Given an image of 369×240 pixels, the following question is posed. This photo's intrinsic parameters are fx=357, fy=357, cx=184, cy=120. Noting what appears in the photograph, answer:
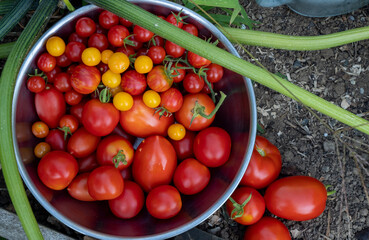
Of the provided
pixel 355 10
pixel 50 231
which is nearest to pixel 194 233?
pixel 50 231

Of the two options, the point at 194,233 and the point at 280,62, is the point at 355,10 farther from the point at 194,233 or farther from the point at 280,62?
the point at 194,233

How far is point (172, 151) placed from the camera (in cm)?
164

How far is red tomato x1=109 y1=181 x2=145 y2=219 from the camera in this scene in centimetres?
155

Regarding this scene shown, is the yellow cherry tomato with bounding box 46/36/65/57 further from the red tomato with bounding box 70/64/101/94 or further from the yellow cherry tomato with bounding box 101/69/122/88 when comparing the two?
the yellow cherry tomato with bounding box 101/69/122/88

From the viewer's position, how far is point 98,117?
1.52 metres

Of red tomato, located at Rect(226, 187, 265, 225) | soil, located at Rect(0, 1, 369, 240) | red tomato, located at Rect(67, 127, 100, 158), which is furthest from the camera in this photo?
soil, located at Rect(0, 1, 369, 240)

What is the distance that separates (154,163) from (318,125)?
105 cm

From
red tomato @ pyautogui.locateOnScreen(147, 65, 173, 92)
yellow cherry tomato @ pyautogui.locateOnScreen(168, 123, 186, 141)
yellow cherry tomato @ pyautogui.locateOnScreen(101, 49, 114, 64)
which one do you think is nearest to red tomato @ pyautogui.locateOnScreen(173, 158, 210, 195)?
yellow cherry tomato @ pyautogui.locateOnScreen(168, 123, 186, 141)

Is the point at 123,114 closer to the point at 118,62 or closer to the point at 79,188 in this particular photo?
the point at 118,62

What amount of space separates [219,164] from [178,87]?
1.39ft

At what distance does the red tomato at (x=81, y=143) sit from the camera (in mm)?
1586

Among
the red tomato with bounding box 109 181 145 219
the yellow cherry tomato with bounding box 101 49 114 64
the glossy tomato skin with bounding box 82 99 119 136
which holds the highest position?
the yellow cherry tomato with bounding box 101 49 114 64

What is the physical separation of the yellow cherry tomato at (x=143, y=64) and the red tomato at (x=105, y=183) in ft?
1.43

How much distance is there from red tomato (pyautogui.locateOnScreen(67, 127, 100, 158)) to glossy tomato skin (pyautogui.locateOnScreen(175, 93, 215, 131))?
419 mm
